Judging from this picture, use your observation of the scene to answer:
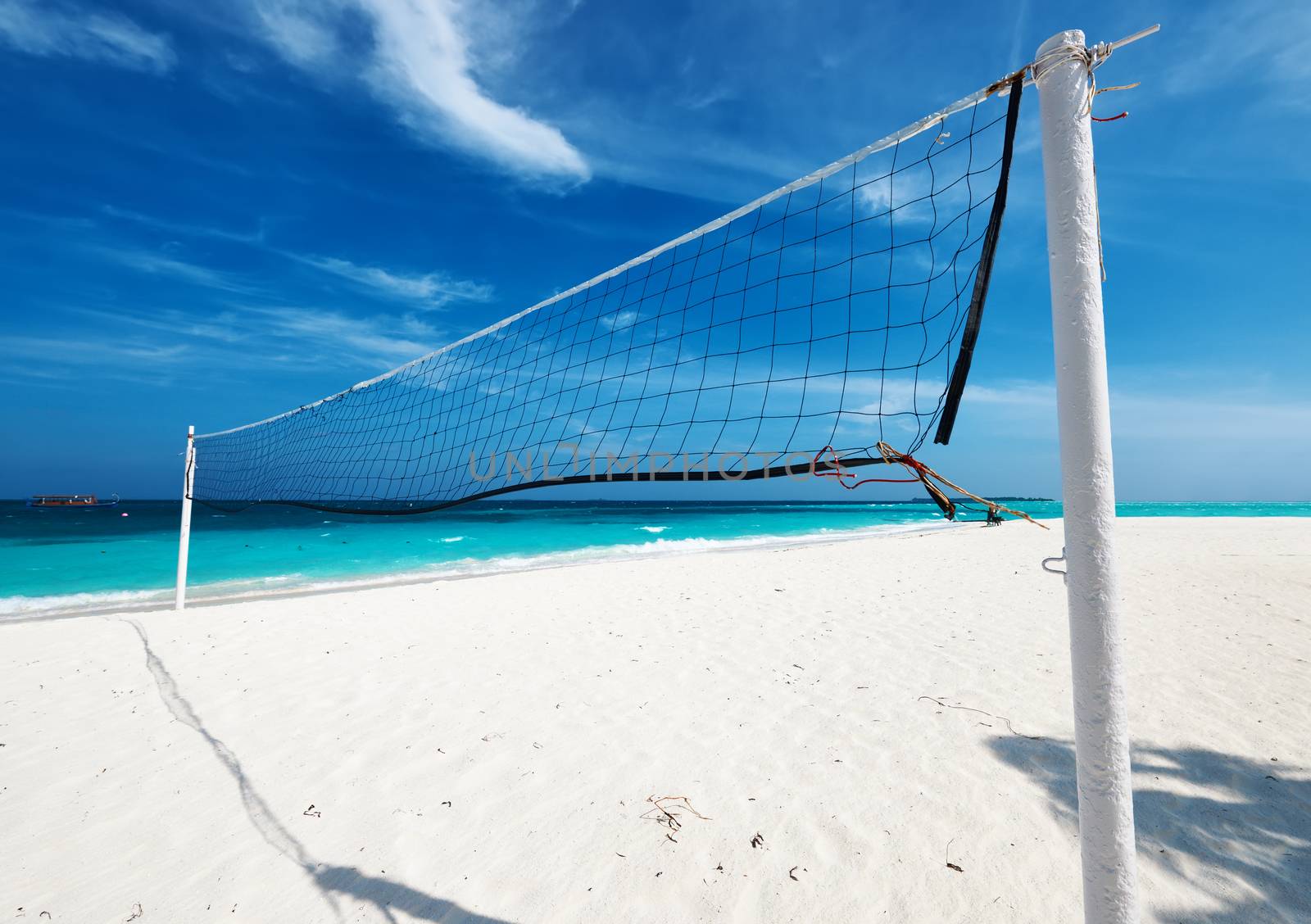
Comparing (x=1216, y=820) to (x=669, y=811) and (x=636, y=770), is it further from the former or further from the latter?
(x=636, y=770)

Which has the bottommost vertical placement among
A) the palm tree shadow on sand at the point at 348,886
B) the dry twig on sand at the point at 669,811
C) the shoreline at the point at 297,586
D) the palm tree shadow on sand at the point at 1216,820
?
the shoreline at the point at 297,586

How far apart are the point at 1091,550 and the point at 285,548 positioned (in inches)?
794

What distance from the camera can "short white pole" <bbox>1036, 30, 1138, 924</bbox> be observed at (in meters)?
1.40

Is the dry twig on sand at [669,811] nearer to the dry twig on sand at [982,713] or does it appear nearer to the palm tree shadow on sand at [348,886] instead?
the palm tree shadow on sand at [348,886]

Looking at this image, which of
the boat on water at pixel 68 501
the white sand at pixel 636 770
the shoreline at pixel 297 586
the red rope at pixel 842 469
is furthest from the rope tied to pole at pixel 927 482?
the boat on water at pixel 68 501

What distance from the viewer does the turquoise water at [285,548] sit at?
1140 centimetres

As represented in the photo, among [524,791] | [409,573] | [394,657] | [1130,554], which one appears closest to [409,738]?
[524,791]

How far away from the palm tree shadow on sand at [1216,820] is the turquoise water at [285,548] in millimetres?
11589

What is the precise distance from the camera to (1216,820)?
2.49 meters

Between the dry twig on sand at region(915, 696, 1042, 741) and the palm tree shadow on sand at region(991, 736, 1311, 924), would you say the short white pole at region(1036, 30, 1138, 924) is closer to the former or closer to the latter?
the palm tree shadow on sand at region(991, 736, 1311, 924)

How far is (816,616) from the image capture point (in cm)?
614

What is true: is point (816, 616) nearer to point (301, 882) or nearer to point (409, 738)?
point (409, 738)

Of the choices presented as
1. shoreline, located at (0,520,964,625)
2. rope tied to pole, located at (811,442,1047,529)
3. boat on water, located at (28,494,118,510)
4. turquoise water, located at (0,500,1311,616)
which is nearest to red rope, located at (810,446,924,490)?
rope tied to pole, located at (811,442,1047,529)

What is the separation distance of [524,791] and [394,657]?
2.63m
